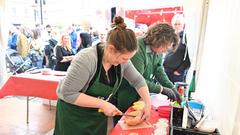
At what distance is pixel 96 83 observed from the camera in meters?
1.14

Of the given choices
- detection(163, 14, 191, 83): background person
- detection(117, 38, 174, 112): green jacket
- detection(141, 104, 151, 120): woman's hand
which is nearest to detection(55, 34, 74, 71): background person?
detection(163, 14, 191, 83): background person

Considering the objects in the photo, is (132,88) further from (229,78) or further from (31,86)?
(31,86)

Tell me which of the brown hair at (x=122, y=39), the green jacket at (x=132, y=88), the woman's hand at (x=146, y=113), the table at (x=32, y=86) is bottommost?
the table at (x=32, y=86)

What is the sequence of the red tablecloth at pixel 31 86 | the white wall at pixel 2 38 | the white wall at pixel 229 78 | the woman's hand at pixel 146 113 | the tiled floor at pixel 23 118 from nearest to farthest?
the white wall at pixel 229 78 < the woman's hand at pixel 146 113 < the red tablecloth at pixel 31 86 < the tiled floor at pixel 23 118 < the white wall at pixel 2 38

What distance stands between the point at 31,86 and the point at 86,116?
4.36ft

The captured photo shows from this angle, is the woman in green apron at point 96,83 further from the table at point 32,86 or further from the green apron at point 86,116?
the table at point 32,86

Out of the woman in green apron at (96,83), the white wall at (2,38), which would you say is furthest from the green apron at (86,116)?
the white wall at (2,38)

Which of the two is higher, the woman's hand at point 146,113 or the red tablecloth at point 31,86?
the woman's hand at point 146,113

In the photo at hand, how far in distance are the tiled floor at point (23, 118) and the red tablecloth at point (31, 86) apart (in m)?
0.41

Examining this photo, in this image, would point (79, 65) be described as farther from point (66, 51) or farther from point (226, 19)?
point (66, 51)

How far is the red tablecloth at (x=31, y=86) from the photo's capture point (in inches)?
88.7

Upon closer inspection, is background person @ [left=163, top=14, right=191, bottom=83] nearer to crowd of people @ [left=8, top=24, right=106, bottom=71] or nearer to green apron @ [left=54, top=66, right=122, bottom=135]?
crowd of people @ [left=8, top=24, right=106, bottom=71]


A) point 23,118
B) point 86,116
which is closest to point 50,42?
Result: point 23,118

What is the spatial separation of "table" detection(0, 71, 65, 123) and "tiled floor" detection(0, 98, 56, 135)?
405 millimetres
